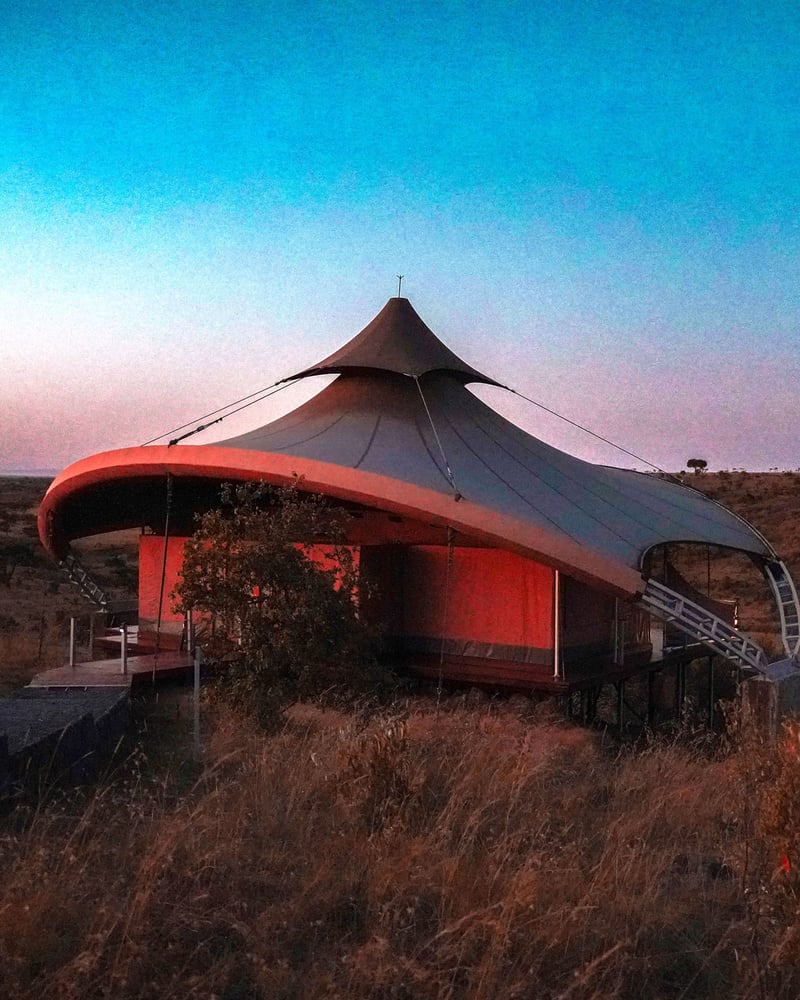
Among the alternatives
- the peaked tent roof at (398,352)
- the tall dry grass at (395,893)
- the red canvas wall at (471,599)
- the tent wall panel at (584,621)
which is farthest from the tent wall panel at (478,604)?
the tall dry grass at (395,893)

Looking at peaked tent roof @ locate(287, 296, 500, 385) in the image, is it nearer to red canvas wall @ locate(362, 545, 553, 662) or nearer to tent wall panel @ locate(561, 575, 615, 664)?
red canvas wall @ locate(362, 545, 553, 662)

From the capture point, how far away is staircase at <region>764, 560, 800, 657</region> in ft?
42.7

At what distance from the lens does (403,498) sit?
10.5 meters

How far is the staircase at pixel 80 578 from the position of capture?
15.7 metres

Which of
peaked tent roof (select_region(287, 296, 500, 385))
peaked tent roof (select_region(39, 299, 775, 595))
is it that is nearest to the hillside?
peaked tent roof (select_region(39, 299, 775, 595))

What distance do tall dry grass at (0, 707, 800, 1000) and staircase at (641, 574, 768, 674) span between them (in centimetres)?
533

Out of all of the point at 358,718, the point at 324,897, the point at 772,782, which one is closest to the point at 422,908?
the point at 324,897

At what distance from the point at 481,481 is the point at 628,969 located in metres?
8.37

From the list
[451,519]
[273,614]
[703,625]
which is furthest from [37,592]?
[703,625]

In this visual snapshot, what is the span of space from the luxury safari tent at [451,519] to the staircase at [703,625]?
0.03 meters

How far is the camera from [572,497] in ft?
41.5

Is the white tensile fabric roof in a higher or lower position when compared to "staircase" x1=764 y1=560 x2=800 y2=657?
higher

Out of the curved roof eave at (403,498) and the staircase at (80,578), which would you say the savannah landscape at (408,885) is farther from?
the staircase at (80,578)

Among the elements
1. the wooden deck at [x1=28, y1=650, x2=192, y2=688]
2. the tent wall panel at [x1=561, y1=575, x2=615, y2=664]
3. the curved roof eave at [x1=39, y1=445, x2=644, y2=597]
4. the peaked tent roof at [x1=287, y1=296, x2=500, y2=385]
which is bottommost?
the wooden deck at [x1=28, y1=650, x2=192, y2=688]
